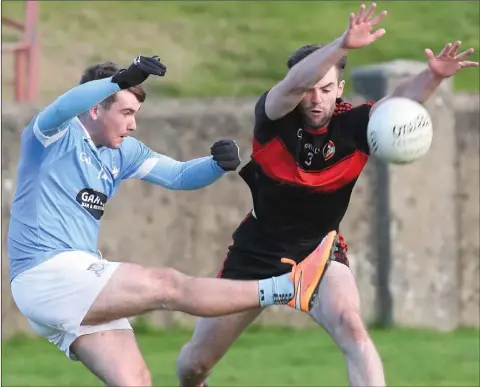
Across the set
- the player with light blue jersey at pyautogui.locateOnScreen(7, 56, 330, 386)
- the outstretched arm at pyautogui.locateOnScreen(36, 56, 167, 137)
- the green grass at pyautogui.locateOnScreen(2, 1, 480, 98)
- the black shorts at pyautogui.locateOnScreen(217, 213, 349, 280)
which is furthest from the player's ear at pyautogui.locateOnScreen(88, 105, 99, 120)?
the green grass at pyautogui.locateOnScreen(2, 1, 480, 98)

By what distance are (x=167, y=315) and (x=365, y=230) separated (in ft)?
6.05

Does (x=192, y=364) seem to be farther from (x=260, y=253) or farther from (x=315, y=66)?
(x=315, y=66)

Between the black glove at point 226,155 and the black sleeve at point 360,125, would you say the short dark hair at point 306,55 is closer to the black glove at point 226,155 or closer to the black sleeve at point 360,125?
the black sleeve at point 360,125

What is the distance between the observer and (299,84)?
22.8ft

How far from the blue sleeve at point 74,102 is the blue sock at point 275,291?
1.25 m

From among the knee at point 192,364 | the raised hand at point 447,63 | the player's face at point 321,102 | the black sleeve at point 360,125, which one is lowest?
the knee at point 192,364

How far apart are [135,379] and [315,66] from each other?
176 cm

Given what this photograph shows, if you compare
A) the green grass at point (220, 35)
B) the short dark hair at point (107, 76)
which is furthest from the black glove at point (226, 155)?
the green grass at point (220, 35)

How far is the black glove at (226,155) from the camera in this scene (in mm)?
7266

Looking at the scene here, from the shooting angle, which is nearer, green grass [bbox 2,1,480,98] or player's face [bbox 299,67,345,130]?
player's face [bbox 299,67,345,130]

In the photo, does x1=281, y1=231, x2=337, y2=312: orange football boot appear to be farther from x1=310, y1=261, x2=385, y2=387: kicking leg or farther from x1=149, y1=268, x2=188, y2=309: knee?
x1=149, y1=268, x2=188, y2=309: knee

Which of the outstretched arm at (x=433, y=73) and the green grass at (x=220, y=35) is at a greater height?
the green grass at (x=220, y=35)

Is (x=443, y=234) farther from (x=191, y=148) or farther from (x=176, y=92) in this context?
(x=176, y=92)

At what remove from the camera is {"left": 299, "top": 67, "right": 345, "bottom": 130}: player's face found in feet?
23.6
